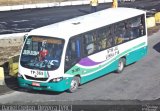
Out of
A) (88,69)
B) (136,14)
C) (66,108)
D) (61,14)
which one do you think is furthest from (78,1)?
(66,108)

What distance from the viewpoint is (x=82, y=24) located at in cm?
2006

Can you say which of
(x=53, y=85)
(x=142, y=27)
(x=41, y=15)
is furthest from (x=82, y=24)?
(x=41, y=15)

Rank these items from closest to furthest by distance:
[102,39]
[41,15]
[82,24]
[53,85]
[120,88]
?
[53,85], [120,88], [82,24], [102,39], [41,15]

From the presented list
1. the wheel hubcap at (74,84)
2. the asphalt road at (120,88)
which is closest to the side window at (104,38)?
the asphalt road at (120,88)

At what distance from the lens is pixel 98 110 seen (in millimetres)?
16453

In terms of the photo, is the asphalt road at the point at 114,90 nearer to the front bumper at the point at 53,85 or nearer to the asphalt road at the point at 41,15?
the front bumper at the point at 53,85

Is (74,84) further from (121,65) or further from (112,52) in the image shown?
(121,65)

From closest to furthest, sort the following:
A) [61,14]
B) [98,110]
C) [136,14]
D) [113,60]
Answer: [98,110] → [113,60] → [136,14] → [61,14]

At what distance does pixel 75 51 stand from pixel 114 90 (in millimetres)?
2231

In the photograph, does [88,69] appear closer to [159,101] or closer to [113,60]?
[113,60]

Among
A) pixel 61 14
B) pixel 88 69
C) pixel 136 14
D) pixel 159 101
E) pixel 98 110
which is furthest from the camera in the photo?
pixel 61 14

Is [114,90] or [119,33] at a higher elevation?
[119,33]

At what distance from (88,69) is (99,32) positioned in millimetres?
1809

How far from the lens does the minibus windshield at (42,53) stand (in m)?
18.3
